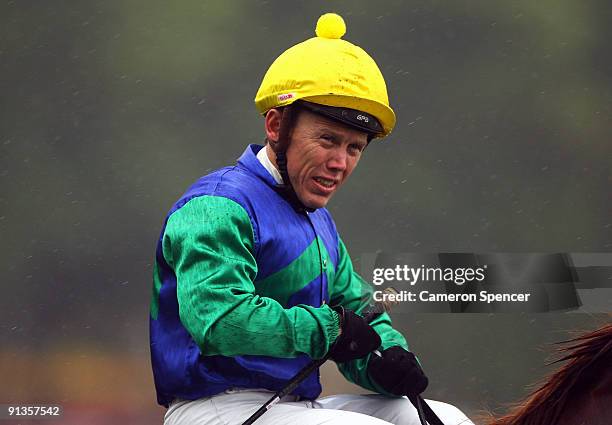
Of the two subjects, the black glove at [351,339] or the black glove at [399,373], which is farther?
the black glove at [399,373]

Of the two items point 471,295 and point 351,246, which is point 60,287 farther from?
point 471,295

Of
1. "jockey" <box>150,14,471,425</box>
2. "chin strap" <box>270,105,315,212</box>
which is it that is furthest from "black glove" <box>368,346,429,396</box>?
"chin strap" <box>270,105,315,212</box>

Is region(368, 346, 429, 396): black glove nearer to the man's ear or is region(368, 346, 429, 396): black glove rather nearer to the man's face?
the man's face

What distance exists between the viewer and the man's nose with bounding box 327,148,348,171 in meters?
2.46

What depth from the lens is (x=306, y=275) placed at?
2488 millimetres

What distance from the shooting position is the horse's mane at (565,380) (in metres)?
2.09

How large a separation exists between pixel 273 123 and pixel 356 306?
0.59 metres

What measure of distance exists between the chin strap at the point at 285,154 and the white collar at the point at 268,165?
0.06 feet

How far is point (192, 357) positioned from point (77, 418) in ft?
9.95

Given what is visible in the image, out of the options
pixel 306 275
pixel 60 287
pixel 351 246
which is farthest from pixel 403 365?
pixel 60 287

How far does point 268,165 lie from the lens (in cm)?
257

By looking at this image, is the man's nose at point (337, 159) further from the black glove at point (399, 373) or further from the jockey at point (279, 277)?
the black glove at point (399, 373)

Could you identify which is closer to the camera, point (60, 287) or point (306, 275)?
point (306, 275)

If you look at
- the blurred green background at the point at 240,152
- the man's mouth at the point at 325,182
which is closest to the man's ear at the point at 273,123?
the man's mouth at the point at 325,182
